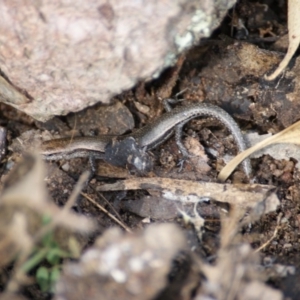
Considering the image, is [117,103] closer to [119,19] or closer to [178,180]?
[178,180]

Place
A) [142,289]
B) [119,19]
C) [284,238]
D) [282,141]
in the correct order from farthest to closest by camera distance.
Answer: [282,141]
[284,238]
[119,19]
[142,289]

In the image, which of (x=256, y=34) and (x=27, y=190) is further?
(x=256, y=34)

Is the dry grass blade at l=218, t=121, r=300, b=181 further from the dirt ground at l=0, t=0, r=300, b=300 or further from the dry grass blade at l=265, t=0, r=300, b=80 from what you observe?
the dry grass blade at l=265, t=0, r=300, b=80

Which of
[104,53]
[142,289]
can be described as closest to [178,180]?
[104,53]

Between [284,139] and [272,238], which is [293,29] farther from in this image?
[272,238]

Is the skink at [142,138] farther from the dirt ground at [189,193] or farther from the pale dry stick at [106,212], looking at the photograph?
the pale dry stick at [106,212]

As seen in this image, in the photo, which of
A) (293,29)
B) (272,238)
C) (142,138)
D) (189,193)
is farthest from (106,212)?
(293,29)

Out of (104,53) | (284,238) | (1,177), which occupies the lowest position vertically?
(284,238)
